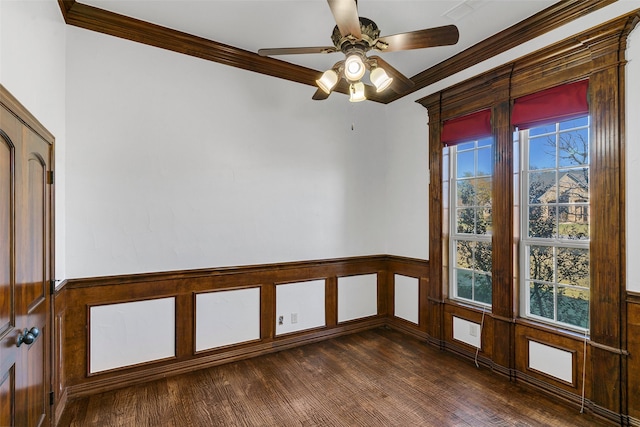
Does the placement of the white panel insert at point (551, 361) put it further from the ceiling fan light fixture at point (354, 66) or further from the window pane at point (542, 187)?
the ceiling fan light fixture at point (354, 66)

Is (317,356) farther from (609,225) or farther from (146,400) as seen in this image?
(609,225)

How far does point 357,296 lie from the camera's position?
4.09 m

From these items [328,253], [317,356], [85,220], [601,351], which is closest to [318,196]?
[328,253]

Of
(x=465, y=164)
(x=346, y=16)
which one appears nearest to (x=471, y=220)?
(x=465, y=164)

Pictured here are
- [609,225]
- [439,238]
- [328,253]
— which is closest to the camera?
[609,225]

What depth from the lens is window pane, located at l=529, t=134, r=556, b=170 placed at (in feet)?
8.98

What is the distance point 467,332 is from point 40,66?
4.05m

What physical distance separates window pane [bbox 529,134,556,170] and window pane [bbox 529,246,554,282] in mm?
720

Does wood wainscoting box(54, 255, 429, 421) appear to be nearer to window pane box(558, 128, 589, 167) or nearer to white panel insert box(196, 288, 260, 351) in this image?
white panel insert box(196, 288, 260, 351)

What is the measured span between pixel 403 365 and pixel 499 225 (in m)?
1.64

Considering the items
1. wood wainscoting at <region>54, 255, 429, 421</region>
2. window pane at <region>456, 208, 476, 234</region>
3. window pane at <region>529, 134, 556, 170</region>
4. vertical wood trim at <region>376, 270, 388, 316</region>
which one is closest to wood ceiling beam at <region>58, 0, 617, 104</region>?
window pane at <region>529, 134, 556, 170</region>

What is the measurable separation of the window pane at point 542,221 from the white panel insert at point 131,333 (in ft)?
11.0

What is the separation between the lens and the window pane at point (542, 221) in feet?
9.00

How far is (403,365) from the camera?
316 cm
